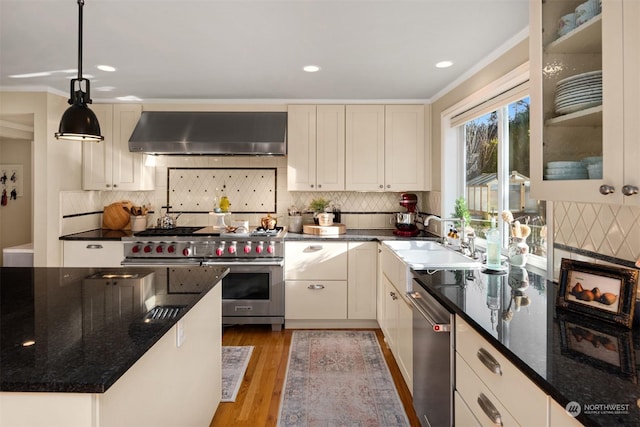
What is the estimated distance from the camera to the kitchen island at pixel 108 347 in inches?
37.0

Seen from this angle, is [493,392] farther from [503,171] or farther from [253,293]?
[253,293]

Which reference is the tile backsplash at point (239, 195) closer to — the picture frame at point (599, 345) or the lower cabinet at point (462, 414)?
the lower cabinet at point (462, 414)

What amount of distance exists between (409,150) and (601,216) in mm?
2463

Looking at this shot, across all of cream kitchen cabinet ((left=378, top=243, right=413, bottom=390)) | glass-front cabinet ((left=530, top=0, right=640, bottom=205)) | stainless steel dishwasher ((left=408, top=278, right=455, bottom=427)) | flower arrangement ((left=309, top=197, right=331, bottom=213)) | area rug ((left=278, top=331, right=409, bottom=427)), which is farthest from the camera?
flower arrangement ((left=309, top=197, right=331, bottom=213))

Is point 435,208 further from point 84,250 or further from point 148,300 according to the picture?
point 84,250

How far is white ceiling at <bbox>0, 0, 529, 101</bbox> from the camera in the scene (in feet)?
6.91

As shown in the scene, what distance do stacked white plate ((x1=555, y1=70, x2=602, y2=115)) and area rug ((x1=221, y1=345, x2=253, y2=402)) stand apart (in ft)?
7.90

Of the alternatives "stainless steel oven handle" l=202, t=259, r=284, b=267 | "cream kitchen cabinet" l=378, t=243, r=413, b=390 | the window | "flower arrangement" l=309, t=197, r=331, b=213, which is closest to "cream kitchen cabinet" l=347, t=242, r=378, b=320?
"cream kitchen cabinet" l=378, t=243, r=413, b=390

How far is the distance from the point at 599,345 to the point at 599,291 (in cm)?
29

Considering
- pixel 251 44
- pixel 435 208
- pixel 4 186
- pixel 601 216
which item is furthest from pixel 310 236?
pixel 4 186

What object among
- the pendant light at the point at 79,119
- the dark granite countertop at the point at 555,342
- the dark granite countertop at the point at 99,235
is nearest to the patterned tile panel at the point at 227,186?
the dark granite countertop at the point at 99,235

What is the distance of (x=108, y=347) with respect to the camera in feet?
3.54

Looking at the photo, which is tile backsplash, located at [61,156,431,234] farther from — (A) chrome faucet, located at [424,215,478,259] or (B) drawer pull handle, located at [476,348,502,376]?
(B) drawer pull handle, located at [476,348,502,376]

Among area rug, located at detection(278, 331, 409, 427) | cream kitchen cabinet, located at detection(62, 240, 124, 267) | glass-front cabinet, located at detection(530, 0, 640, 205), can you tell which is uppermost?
glass-front cabinet, located at detection(530, 0, 640, 205)
